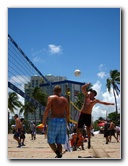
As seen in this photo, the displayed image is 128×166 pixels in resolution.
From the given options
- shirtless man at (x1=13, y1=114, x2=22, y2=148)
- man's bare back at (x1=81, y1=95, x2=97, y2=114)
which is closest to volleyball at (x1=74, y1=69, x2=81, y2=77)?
man's bare back at (x1=81, y1=95, x2=97, y2=114)

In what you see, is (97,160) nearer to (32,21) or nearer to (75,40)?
(75,40)

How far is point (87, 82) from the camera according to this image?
5.56m

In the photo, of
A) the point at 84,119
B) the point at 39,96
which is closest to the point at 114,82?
the point at 84,119

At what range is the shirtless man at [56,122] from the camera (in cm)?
496

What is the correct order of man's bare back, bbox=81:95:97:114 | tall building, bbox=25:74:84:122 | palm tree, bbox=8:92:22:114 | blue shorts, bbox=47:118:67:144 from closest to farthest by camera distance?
blue shorts, bbox=47:118:67:144
palm tree, bbox=8:92:22:114
man's bare back, bbox=81:95:97:114
tall building, bbox=25:74:84:122

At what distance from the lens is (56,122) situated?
16.3 feet

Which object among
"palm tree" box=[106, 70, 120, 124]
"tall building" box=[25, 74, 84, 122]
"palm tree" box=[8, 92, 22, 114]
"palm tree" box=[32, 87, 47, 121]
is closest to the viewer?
"palm tree" box=[106, 70, 120, 124]

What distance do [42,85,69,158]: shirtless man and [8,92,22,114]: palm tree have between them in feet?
2.16

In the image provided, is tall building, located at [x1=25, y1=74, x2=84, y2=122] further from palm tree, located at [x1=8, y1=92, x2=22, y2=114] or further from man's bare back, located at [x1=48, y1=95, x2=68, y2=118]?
man's bare back, located at [x1=48, y1=95, x2=68, y2=118]

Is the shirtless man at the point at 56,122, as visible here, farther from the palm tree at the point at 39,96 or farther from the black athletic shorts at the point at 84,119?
the palm tree at the point at 39,96

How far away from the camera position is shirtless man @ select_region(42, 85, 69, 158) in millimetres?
4961

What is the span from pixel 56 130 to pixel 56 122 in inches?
3.7

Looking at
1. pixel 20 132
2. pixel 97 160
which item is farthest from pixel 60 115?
pixel 20 132
